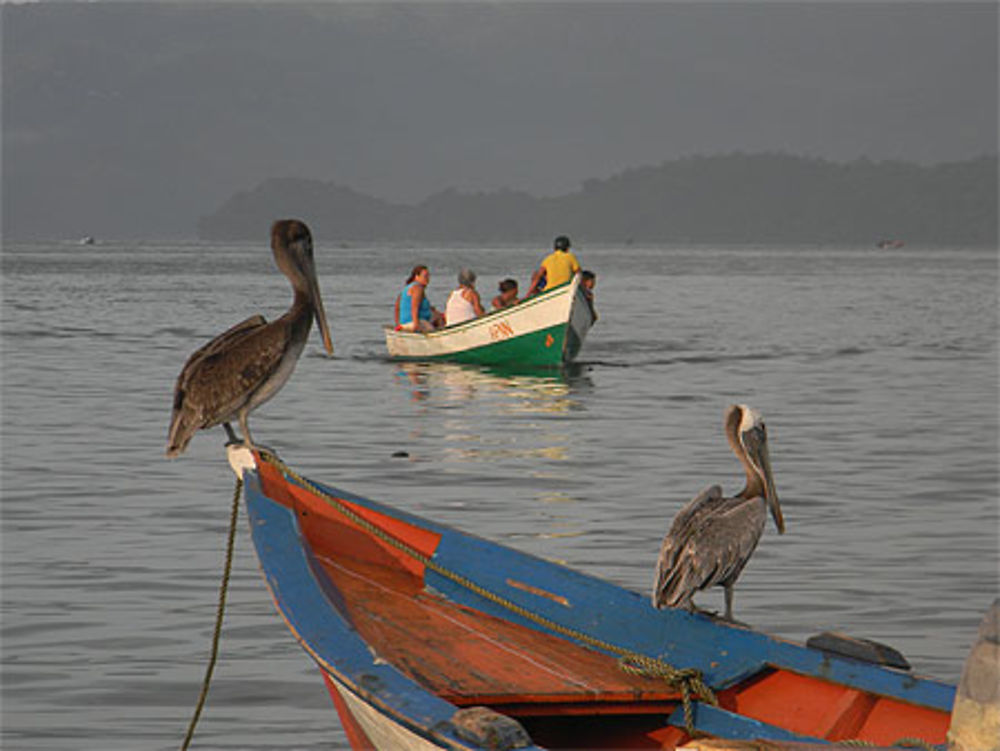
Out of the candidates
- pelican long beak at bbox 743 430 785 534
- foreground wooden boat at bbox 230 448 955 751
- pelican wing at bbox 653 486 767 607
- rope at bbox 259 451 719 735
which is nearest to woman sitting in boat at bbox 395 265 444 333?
rope at bbox 259 451 719 735

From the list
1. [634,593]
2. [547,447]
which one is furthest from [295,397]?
[634,593]

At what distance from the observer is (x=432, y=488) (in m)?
13.3

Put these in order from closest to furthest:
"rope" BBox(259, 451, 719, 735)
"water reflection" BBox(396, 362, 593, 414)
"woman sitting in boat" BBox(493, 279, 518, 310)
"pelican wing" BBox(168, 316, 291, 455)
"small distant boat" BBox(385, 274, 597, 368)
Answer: "rope" BBox(259, 451, 719, 735)
"pelican wing" BBox(168, 316, 291, 455)
"water reflection" BBox(396, 362, 593, 414)
"small distant boat" BBox(385, 274, 597, 368)
"woman sitting in boat" BBox(493, 279, 518, 310)

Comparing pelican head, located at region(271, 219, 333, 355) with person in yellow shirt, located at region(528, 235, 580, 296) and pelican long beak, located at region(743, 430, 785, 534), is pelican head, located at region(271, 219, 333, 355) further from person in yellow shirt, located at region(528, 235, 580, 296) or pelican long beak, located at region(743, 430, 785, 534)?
person in yellow shirt, located at region(528, 235, 580, 296)

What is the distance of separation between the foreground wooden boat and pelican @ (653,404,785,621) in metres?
0.22

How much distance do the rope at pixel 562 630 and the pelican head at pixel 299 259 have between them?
1.08 meters

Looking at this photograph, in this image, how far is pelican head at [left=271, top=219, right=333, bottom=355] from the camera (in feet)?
28.6

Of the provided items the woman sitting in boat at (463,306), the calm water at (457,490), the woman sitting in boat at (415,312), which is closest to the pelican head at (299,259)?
the calm water at (457,490)

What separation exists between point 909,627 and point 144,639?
13.3 feet

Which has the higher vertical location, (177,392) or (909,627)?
(177,392)

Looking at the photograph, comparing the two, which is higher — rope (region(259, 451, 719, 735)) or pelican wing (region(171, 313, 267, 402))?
pelican wing (region(171, 313, 267, 402))

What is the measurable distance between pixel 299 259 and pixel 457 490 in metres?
4.70

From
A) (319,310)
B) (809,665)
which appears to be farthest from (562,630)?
(319,310)

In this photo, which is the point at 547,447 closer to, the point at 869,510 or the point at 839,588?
the point at 869,510
